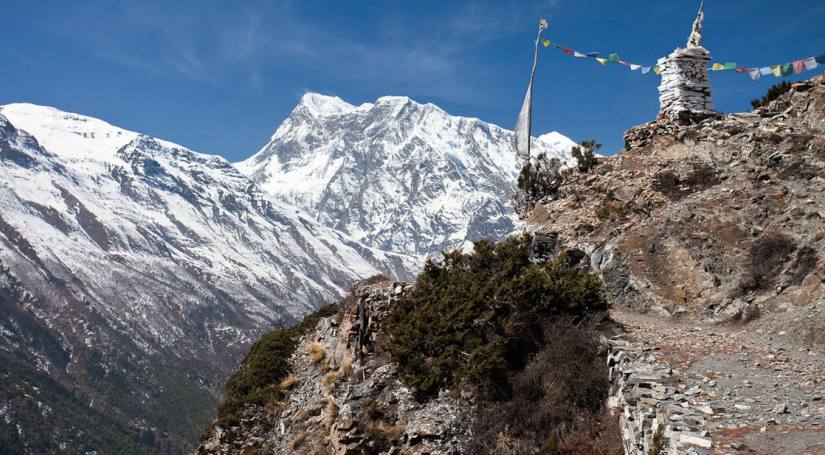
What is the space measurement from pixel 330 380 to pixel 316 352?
3.75 meters

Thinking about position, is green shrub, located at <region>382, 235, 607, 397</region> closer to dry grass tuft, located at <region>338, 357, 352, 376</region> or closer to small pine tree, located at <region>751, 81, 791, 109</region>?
dry grass tuft, located at <region>338, 357, 352, 376</region>

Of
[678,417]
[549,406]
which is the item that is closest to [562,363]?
[549,406]

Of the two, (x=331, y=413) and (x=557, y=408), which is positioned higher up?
(x=331, y=413)

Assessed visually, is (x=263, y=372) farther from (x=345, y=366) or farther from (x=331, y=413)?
(x=331, y=413)

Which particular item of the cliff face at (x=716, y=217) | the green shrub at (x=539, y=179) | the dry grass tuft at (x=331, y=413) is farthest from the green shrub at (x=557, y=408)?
the green shrub at (x=539, y=179)

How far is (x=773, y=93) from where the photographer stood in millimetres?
24750

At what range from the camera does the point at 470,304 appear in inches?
669

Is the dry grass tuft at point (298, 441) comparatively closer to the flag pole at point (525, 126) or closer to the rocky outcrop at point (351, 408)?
the rocky outcrop at point (351, 408)

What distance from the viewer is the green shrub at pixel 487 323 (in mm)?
15562

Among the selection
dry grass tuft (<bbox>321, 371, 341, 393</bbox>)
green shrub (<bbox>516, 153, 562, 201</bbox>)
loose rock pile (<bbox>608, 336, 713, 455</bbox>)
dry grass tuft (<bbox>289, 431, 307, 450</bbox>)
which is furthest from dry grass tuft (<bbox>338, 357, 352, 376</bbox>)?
green shrub (<bbox>516, 153, 562, 201</bbox>)

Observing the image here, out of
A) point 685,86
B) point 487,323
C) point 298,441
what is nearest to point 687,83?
point 685,86

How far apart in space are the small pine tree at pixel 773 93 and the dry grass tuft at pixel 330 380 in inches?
736

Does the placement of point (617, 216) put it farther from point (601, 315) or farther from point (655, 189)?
point (601, 315)

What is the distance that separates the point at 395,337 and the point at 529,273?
4.16m
